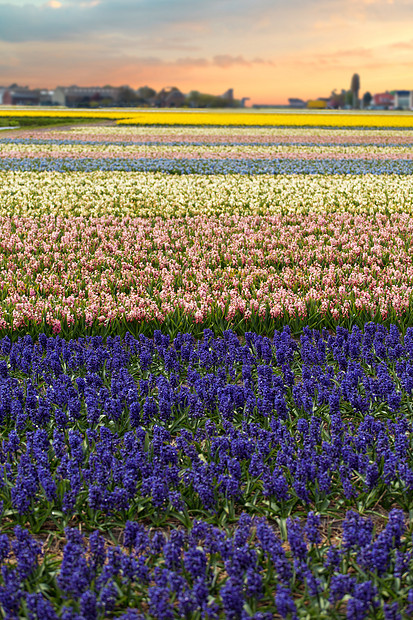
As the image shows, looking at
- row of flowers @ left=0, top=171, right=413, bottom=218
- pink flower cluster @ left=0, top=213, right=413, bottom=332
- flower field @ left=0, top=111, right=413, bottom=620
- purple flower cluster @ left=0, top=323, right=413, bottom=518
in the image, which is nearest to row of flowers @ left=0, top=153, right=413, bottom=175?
row of flowers @ left=0, top=171, right=413, bottom=218

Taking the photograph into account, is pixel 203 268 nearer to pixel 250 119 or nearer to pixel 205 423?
pixel 205 423

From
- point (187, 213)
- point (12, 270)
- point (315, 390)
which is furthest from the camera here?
point (187, 213)

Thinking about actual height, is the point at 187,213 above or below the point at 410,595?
above

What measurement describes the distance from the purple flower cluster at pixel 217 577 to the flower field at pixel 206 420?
1 cm

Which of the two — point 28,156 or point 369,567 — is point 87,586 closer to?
point 369,567

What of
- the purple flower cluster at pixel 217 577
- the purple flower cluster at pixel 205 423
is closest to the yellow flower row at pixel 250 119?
the purple flower cluster at pixel 205 423

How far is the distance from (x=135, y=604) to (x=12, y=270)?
7797mm

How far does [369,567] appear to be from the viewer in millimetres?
3578

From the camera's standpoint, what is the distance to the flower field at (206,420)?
351cm

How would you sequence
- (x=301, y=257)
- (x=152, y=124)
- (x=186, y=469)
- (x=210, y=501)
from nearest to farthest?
(x=210, y=501) → (x=186, y=469) → (x=301, y=257) → (x=152, y=124)

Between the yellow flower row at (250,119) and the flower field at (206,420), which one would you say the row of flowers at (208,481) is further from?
the yellow flower row at (250,119)

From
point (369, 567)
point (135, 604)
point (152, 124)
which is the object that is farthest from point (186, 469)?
point (152, 124)

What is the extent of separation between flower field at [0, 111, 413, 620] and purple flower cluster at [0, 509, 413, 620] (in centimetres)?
1

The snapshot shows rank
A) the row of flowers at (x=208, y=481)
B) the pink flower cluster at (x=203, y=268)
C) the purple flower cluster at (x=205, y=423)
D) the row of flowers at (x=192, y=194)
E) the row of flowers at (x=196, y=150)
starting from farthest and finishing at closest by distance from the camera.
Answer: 1. the row of flowers at (x=196, y=150)
2. the row of flowers at (x=192, y=194)
3. the pink flower cluster at (x=203, y=268)
4. the purple flower cluster at (x=205, y=423)
5. the row of flowers at (x=208, y=481)
